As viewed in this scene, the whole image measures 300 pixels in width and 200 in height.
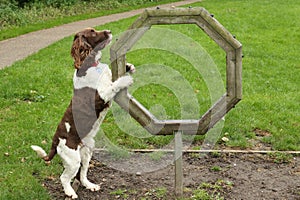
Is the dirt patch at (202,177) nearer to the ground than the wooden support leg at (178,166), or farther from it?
nearer to the ground

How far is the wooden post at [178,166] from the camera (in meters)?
4.59

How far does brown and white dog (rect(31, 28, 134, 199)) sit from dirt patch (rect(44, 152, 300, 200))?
49 centimetres

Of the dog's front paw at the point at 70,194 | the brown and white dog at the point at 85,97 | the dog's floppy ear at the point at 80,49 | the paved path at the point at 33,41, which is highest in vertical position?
the dog's floppy ear at the point at 80,49

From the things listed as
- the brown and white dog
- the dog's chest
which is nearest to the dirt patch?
the brown and white dog

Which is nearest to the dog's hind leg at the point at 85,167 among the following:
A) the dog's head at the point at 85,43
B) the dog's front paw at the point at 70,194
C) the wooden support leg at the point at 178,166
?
the dog's front paw at the point at 70,194

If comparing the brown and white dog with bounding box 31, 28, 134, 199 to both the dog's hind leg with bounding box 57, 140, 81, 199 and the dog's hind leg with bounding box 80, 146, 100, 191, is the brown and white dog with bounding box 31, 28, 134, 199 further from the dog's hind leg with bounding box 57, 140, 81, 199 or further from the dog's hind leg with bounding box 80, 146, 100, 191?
the dog's hind leg with bounding box 80, 146, 100, 191

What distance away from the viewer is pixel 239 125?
652 centimetres

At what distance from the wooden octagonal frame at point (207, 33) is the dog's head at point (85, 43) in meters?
0.14

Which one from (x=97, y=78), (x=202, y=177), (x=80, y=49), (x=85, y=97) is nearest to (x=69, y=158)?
(x=85, y=97)

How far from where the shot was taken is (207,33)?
4309 mm

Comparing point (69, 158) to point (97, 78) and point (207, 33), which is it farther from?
point (207, 33)

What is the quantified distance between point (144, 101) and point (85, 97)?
3.05 meters

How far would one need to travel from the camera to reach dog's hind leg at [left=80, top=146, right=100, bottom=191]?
189 inches

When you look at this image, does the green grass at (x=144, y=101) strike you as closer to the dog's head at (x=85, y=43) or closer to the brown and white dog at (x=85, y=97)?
the brown and white dog at (x=85, y=97)
